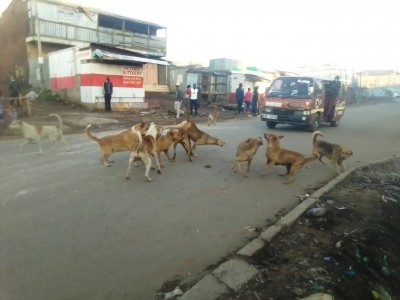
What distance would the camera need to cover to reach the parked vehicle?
1301 centimetres

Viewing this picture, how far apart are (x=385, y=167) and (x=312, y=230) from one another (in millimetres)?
4532

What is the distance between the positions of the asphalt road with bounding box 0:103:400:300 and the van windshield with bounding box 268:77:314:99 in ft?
17.8

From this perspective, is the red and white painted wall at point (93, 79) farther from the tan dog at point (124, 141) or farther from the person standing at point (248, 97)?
the tan dog at point (124, 141)

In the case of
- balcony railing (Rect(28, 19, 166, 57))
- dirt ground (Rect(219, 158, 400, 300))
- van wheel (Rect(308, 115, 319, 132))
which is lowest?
dirt ground (Rect(219, 158, 400, 300))

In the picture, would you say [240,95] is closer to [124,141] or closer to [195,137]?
[195,137]

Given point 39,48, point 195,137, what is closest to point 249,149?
point 195,137

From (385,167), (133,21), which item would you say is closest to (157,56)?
(133,21)

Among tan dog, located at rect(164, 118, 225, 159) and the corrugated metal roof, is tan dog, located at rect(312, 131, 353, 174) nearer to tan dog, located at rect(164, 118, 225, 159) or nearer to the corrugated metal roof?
tan dog, located at rect(164, 118, 225, 159)

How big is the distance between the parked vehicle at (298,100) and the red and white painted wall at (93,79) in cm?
963

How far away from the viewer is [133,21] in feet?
102

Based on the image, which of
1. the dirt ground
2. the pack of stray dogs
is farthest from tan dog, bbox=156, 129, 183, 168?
the dirt ground

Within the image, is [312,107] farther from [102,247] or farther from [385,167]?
[102,247]

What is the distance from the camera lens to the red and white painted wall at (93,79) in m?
19.1

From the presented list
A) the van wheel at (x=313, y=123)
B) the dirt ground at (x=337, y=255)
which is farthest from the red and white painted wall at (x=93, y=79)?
the dirt ground at (x=337, y=255)
